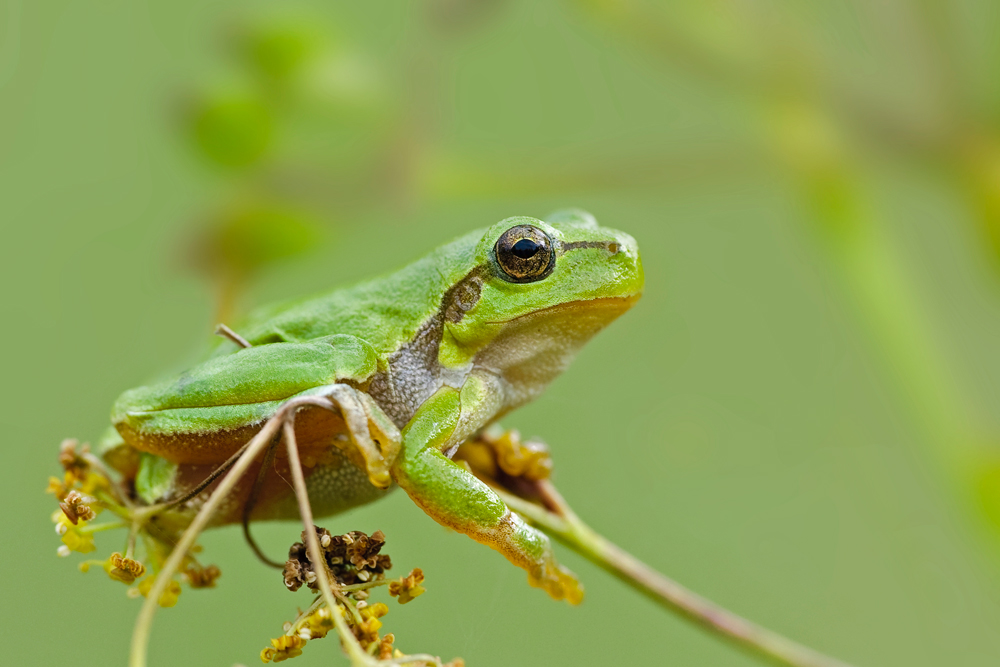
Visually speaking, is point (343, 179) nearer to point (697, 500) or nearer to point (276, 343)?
point (276, 343)

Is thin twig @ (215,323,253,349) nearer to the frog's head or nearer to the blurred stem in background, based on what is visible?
the frog's head

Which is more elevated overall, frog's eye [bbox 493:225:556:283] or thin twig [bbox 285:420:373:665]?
frog's eye [bbox 493:225:556:283]

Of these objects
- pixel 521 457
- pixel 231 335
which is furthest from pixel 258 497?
pixel 521 457

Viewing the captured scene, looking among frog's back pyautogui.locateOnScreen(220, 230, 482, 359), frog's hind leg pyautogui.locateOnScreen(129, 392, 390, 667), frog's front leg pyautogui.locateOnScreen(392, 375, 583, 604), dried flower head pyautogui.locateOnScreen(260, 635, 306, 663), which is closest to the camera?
frog's hind leg pyautogui.locateOnScreen(129, 392, 390, 667)

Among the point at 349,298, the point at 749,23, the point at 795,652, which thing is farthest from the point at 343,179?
the point at 795,652

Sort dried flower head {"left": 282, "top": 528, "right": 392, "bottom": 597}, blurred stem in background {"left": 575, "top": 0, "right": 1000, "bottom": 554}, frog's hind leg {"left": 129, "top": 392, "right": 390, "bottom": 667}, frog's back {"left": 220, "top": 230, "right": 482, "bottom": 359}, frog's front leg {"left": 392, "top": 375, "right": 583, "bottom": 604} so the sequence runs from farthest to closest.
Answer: blurred stem in background {"left": 575, "top": 0, "right": 1000, "bottom": 554}
frog's back {"left": 220, "top": 230, "right": 482, "bottom": 359}
frog's front leg {"left": 392, "top": 375, "right": 583, "bottom": 604}
dried flower head {"left": 282, "top": 528, "right": 392, "bottom": 597}
frog's hind leg {"left": 129, "top": 392, "right": 390, "bottom": 667}

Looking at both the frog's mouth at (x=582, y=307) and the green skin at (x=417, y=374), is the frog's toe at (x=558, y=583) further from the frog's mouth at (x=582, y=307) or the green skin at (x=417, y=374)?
the frog's mouth at (x=582, y=307)

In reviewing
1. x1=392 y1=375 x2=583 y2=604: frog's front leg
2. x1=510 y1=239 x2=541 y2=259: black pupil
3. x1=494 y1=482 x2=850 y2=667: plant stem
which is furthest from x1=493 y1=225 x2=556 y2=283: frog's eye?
x1=494 y1=482 x2=850 y2=667: plant stem
